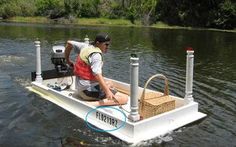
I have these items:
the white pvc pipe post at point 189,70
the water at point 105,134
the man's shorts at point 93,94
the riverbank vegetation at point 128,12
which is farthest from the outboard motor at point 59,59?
the riverbank vegetation at point 128,12

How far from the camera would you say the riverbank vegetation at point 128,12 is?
6931 cm

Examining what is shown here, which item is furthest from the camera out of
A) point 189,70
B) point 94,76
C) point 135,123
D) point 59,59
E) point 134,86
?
point 59,59

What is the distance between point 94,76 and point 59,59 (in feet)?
13.5

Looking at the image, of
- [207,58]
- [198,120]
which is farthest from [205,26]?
[198,120]

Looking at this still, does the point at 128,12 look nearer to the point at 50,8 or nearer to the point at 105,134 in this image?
the point at 50,8

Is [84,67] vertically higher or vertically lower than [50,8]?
lower

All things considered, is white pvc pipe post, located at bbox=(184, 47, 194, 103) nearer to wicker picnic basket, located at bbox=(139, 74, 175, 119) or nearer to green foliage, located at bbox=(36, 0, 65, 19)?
wicker picnic basket, located at bbox=(139, 74, 175, 119)

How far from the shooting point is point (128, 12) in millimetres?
80188

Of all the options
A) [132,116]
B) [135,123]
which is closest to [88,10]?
[132,116]

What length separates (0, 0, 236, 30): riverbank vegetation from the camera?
227 ft

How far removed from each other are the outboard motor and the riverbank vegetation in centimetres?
5440

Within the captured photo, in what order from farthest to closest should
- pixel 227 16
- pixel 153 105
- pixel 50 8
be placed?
pixel 50 8
pixel 227 16
pixel 153 105

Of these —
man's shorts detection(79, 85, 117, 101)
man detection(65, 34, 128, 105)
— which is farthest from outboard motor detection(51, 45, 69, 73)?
man's shorts detection(79, 85, 117, 101)

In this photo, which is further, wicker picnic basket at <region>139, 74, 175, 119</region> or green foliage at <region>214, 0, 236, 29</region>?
green foliage at <region>214, 0, 236, 29</region>
